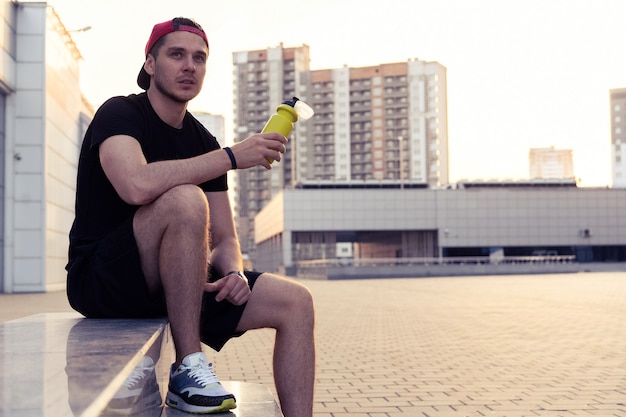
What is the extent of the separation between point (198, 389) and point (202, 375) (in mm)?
54

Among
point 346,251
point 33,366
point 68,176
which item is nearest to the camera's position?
point 33,366

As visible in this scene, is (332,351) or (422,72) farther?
(422,72)

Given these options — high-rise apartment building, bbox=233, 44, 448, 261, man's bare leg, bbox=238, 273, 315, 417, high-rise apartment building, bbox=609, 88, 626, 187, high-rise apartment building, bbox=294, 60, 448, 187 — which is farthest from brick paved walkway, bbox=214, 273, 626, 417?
high-rise apartment building, bbox=609, 88, 626, 187

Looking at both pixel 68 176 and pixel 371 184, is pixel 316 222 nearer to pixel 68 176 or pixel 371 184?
pixel 371 184

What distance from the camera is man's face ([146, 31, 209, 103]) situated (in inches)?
122

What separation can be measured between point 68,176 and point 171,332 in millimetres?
25503

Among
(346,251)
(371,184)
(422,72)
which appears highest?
(422,72)

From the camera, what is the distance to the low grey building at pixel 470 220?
64.7m

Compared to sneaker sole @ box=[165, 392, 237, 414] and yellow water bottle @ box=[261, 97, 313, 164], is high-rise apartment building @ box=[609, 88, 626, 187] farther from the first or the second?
sneaker sole @ box=[165, 392, 237, 414]

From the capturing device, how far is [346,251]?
11538cm

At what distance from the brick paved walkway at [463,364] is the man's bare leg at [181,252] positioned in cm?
161

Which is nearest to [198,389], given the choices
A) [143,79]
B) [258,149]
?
[258,149]

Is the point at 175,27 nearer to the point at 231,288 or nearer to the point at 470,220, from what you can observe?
the point at 231,288

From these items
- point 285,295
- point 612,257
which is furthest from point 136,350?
point 612,257
